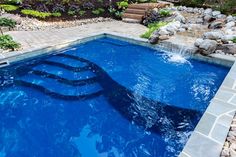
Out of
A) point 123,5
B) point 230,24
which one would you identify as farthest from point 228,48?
point 123,5

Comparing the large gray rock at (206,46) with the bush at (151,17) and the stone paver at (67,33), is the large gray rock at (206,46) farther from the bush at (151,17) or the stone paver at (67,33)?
the bush at (151,17)

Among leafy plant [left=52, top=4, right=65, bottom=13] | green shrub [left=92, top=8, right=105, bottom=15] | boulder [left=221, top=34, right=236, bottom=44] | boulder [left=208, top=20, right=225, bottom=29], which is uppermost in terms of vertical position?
leafy plant [left=52, top=4, right=65, bottom=13]

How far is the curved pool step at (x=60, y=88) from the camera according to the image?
→ 5738 millimetres

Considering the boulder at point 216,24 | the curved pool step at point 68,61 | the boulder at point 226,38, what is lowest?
the curved pool step at point 68,61

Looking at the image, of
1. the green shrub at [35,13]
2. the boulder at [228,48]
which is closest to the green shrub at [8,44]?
the green shrub at [35,13]

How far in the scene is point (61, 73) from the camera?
6.88m

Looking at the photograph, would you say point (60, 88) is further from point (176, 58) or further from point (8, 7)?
point (8, 7)

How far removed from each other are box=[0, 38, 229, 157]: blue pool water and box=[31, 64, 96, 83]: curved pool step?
3 centimetres

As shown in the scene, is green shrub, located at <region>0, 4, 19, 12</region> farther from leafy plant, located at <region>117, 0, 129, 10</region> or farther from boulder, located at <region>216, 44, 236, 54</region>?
boulder, located at <region>216, 44, 236, 54</region>

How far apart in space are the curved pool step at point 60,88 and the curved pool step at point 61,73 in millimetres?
275

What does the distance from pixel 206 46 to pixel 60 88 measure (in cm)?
434

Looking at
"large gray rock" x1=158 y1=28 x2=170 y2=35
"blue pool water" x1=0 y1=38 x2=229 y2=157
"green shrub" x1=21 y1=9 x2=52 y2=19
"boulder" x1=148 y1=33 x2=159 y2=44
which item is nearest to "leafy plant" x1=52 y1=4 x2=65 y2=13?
"green shrub" x1=21 y1=9 x2=52 y2=19

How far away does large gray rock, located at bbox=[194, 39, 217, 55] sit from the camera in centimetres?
725

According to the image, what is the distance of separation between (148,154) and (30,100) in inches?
122
